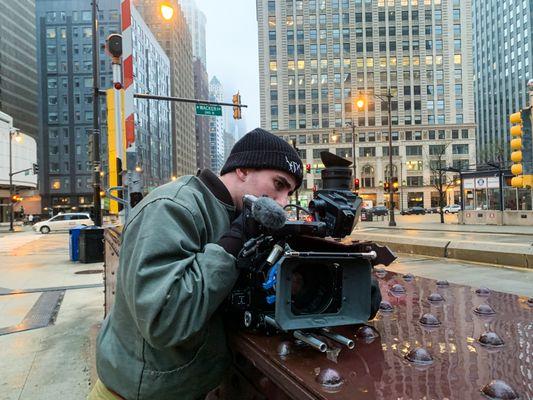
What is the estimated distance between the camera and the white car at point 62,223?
1324 inches

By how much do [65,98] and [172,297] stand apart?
10020 cm

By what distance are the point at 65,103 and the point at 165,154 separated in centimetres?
2523

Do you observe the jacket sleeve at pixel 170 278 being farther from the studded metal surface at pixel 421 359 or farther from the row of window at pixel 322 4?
the row of window at pixel 322 4

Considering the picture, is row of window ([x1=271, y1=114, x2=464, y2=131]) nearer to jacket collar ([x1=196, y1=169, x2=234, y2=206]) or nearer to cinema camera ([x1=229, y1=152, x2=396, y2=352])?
jacket collar ([x1=196, y1=169, x2=234, y2=206])

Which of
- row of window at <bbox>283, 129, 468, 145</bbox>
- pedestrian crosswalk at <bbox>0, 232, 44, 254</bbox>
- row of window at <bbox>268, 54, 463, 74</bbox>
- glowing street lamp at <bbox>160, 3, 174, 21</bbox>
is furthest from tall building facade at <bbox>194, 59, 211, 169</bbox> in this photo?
glowing street lamp at <bbox>160, 3, 174, 21</bbox>

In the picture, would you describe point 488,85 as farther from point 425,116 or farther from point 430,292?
point 430,292

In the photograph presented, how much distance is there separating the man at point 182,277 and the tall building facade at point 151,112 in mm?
72457

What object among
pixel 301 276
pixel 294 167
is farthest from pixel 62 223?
pixel 301 276

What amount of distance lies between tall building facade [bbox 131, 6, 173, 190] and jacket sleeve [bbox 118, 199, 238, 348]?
72759 millimetres

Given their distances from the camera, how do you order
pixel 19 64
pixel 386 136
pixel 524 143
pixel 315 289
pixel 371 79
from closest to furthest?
pixel 315 289 → pixel 524 143 → pixel 386 136 → pixel 19 64 → pixel 371 79

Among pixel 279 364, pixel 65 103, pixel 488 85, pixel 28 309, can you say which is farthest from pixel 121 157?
pixel 488 85

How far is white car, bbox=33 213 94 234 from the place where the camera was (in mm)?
33625

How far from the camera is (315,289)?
5.03 ft

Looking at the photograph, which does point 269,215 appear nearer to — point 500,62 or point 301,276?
point 301,276
